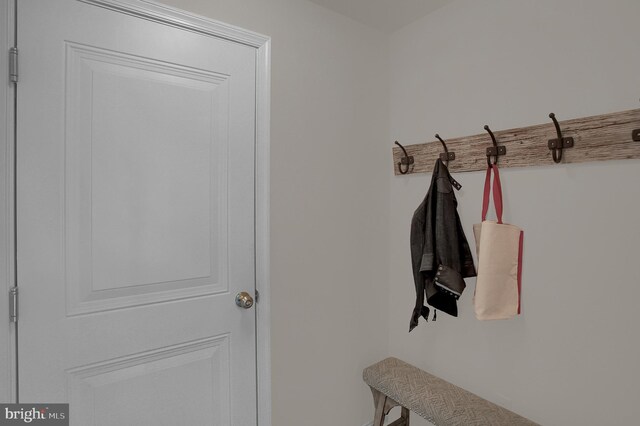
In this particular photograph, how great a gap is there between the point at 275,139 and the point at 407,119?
816 millimetres

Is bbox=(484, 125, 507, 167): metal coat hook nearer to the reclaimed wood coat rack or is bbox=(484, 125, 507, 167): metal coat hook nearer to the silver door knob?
the reclaimed wood coat rack

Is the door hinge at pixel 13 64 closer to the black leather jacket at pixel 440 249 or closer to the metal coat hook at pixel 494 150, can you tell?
the black leather jacket at pixel 440 249

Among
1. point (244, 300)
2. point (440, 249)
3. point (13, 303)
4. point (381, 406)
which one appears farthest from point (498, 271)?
Answer: point (13, 303)

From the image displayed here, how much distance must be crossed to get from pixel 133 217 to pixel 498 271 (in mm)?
1469

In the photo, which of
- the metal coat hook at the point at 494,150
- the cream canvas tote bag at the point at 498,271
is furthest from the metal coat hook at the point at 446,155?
the cream canvas tote bag at the point at 498,271

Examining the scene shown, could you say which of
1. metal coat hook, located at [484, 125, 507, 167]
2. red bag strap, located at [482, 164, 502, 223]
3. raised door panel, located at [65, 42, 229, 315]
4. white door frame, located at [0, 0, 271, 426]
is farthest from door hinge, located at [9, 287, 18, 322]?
metal coat hook, located at [484, 125, 507, 167]

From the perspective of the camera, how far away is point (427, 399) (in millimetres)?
1590

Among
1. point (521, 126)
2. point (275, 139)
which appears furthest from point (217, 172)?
point (521, 126)

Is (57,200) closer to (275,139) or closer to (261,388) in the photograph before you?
(275,139)

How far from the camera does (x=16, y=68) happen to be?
108 cm

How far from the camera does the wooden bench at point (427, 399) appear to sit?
1454mm

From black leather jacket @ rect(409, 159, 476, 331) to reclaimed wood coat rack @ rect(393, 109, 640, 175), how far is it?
153 mm

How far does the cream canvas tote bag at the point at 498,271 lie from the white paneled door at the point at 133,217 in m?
1.00

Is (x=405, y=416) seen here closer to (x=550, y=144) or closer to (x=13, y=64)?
(x=550, y=144)
